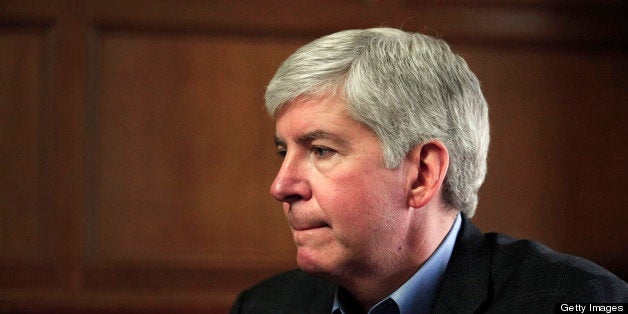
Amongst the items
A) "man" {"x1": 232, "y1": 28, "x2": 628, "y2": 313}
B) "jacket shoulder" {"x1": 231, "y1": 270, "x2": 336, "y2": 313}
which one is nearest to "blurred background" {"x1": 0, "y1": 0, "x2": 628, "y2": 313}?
"jacket shoulder" {"x1": 231, "y1": 270, "x2": 336, "y2": 313}

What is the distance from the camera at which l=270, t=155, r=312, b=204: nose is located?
1507mm

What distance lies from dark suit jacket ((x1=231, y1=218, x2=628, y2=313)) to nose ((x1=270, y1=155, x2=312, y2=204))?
0.34 m

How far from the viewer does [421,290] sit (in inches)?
62.3

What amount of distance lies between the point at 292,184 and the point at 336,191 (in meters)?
0.09

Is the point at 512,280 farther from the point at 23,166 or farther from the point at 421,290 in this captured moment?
the point at 23,166

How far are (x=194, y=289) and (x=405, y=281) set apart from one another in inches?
52.1

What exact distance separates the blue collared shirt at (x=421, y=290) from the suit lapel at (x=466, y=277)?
0.03 meters

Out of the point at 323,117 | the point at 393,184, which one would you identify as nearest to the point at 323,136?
the point at 323,117

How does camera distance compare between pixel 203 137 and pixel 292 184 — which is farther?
pixel 203 137

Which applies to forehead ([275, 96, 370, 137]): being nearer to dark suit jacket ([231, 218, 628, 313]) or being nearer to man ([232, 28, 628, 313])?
man ([232, 28, 628, 313])

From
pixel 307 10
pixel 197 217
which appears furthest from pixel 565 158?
pixel 197 217

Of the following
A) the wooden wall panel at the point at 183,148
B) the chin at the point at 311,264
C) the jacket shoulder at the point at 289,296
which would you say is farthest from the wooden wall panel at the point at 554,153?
the chin at the point at 311,264

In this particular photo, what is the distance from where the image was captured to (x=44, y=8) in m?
2.75

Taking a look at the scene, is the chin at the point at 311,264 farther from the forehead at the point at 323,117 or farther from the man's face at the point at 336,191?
the forehead at the point at 323,117
